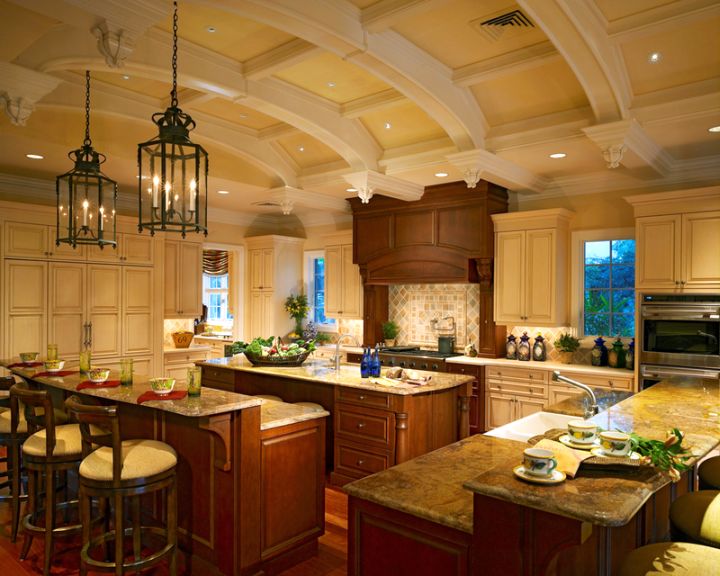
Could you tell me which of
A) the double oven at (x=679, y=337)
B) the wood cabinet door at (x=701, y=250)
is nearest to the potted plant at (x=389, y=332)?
the double oven at (x=679, y=337)

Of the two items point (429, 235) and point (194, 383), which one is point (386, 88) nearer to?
point (429, 235)

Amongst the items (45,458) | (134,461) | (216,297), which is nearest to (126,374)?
(45,458)

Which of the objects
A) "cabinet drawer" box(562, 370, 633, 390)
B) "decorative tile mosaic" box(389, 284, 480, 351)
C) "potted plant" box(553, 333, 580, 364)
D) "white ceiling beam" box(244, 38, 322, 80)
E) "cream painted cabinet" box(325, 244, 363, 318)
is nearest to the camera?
"white ceiling beam" box(244, 38, 322, 80)

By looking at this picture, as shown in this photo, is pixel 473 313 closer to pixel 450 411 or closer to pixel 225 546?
pixel 450 411

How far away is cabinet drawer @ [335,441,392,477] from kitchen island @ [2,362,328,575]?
844 millimetres

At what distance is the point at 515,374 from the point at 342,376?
220cm

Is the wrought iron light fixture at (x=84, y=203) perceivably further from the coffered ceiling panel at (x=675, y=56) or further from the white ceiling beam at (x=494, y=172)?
the coffered ceiling panel at (x=675, y=56)

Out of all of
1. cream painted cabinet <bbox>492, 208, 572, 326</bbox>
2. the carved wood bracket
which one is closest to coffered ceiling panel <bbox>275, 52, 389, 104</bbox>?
cream painted cabinet <bbox>492, 208, 572, 326</bbox>

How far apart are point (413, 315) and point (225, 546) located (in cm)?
469

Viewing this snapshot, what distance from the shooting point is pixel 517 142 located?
476 cm

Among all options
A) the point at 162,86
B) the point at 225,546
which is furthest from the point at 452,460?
the point at 162,86

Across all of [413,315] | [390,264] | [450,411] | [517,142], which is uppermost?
[517,142]

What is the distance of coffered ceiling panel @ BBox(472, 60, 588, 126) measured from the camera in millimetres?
4071

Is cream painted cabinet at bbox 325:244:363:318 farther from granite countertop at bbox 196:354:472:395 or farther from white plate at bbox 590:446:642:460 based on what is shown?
white plate at bbox 590:446:642:460
